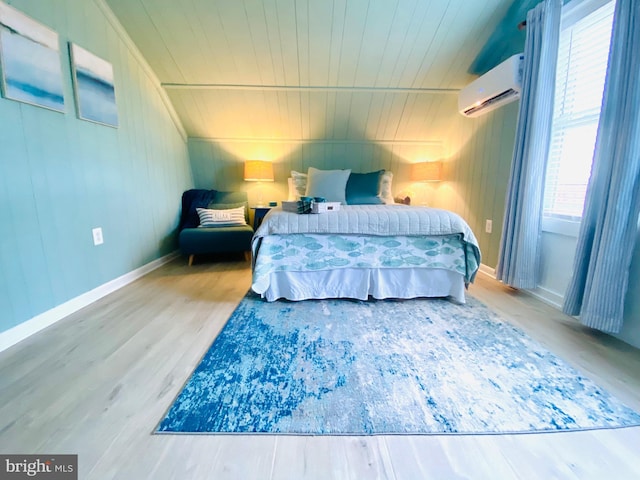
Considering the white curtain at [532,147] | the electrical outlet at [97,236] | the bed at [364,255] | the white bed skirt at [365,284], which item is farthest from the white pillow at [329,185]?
the electrical outlet at [97,236]

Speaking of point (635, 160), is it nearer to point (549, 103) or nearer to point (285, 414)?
point (549, 103)

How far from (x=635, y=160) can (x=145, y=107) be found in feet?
12.2

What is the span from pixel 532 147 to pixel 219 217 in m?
2.98

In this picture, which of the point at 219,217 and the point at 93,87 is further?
the point at 219,217

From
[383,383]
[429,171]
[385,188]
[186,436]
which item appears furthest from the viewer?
[429,171]

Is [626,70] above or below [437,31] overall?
below

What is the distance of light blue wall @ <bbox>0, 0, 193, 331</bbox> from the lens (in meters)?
1.56

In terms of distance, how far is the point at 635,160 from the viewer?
140cm

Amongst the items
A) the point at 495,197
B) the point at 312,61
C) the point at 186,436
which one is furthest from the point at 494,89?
the point at 186,436

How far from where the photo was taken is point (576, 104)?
193cm

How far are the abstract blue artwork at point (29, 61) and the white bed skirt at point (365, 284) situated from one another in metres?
1.81

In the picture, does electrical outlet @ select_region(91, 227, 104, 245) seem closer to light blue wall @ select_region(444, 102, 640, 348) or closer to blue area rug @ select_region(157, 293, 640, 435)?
blue area rug @ select_region(157, 293, 640, 435)

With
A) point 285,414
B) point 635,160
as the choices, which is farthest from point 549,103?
point 285,414

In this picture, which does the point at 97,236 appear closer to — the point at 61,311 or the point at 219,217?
the point at 61,311
